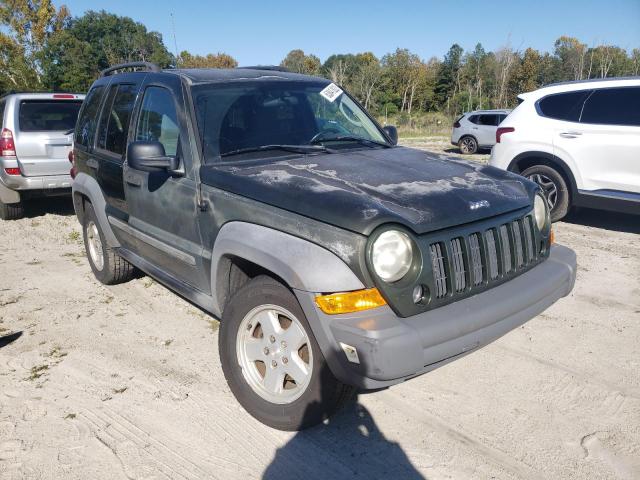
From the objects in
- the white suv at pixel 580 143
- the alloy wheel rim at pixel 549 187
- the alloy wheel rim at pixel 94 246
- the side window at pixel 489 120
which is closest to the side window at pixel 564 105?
the white suv at pixel 580 143

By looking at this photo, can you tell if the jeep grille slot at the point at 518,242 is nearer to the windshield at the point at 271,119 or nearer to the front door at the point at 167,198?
the windshield at the point at 271,119

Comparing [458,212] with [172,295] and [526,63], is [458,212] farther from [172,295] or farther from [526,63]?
[526,63]

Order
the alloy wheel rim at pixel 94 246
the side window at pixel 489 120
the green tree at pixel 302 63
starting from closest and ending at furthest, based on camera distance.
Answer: the alloy wheel rim at pixel 94 246 → the side window at pixel 489 120 → the green tree at pixel 302 63

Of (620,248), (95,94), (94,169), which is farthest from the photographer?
(620,248)

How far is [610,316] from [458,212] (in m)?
2.42

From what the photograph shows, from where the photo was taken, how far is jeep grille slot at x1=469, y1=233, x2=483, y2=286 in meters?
2.69

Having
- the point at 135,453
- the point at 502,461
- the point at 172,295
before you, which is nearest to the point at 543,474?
the point at 502,461

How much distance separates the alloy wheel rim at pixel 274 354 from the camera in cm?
268

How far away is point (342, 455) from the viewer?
266 cm

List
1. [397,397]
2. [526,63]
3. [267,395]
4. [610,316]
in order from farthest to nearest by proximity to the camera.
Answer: [526,63] < [610,316] < [397,397] < [267,395]

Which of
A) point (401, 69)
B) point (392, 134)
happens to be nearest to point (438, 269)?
point (392, 134)

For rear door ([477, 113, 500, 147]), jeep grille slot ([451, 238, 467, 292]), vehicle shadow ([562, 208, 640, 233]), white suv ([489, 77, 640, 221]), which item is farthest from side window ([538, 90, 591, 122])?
rear door ([477, 113, 500, 147])

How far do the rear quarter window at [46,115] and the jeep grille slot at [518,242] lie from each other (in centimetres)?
712

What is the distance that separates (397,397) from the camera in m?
3.15
